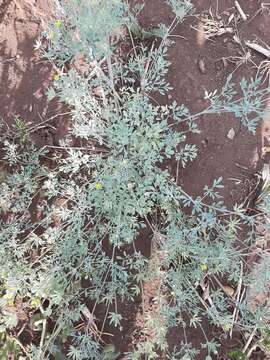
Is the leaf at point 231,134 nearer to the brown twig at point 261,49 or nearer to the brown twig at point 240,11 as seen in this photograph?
the brown twig at point 261,49

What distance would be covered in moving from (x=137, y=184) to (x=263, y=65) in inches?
46.9

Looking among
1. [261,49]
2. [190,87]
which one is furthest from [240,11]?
[190,87]

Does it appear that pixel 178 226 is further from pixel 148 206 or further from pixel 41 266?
pixel 41 266

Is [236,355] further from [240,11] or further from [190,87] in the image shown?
[240,11]

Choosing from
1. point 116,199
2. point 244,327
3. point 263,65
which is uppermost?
point 263,65

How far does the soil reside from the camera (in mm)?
3225

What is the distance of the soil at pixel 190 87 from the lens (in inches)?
127

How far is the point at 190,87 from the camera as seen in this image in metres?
3.27

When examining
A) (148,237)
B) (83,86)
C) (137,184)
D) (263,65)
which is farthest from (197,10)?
(148,237)

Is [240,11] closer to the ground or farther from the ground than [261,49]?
farther from the ground

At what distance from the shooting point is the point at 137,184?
297 centimetres

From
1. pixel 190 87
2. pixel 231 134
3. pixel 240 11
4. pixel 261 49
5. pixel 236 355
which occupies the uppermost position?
pixel 240 11

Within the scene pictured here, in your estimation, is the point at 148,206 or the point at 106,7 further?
the point at 148,206

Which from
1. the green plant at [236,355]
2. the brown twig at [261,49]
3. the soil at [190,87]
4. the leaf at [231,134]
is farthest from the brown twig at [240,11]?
the green plant at [236,355]
